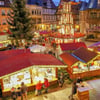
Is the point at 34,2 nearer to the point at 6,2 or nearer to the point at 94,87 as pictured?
the point at 6,2

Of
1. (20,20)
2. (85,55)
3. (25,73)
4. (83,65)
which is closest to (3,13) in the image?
(20,20)

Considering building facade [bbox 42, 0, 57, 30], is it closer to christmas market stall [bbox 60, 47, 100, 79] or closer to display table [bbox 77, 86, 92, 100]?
christmas market stall [bbox 60, 47, 100, 79]

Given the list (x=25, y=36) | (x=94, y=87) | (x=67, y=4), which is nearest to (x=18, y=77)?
(x=94, y=87)

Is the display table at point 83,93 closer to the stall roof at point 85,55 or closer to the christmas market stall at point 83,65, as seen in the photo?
the christmas market stall at point 83,65

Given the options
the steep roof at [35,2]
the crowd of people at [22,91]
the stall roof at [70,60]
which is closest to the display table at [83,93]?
the crowd of people at [22,91]

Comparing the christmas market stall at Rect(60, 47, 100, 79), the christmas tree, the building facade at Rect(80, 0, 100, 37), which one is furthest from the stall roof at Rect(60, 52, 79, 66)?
the building facade at Rect(80, 0, 100, 37)

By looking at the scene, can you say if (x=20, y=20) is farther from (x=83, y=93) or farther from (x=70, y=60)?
(x=83, y=93)

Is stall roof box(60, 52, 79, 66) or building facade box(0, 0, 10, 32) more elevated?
building facade box(0, 0, 10, 32)

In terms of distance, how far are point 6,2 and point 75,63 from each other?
33.6m

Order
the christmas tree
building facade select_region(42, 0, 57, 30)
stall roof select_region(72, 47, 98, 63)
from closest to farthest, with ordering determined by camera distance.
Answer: stall roof select_region(72, 47, 98, 63) → the christmas tree → building facade select_region(42, 0, 57, 30)

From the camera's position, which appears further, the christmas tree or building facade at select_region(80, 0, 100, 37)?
building facade at select_region(80, 0, 100, 37)

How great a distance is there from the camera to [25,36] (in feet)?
89.2

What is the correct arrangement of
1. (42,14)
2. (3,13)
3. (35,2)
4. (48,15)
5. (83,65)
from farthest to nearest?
(48,15) < (42,14) < (35,2) < (3,13) < (83,65)

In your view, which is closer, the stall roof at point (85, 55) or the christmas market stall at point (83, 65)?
the christmas market stall at point (83, 65)
